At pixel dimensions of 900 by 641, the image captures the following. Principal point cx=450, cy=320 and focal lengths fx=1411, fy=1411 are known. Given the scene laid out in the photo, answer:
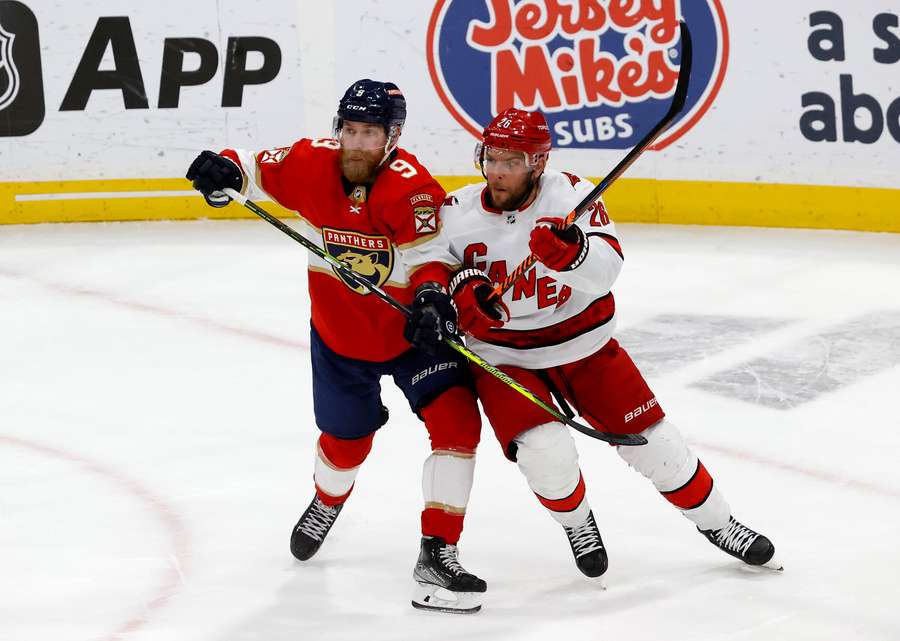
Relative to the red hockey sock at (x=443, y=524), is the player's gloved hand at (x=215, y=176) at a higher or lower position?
higher

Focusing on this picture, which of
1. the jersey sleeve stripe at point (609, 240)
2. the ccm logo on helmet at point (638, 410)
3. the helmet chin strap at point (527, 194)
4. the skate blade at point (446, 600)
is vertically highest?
the helmet chin strap at point (527, 194)

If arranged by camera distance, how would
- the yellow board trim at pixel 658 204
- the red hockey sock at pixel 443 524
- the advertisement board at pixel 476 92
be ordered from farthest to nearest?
the yellow board trim at pixel 658 204 → the advertisement board at pixel 476 92 → the red hockey sock at pixel 443 524

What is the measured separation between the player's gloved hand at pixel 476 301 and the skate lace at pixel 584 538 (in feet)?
1.58

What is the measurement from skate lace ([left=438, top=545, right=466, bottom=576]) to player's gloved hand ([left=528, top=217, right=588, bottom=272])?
636mm

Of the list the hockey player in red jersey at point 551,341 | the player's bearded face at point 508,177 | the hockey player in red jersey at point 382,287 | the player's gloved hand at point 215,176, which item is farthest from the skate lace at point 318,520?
the player's bearded face at point 508,177

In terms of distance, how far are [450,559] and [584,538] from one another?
0.98ft

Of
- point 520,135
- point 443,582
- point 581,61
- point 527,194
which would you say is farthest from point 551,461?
point 581,61

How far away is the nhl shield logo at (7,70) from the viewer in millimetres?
6453

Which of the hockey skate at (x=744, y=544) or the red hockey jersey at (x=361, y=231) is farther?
the hockey skate at (x=744, y=544)

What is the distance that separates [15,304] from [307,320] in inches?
47.4

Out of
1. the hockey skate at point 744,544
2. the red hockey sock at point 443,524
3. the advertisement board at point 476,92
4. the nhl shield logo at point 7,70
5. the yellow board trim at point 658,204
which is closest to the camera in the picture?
the red hockey sock at point 443,524

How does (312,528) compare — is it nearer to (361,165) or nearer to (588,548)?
(588,548)

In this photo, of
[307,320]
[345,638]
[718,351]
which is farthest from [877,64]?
[345,638]

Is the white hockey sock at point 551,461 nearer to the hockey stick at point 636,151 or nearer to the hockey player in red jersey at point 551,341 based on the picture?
the hockey player in red jersey at point 551,341
